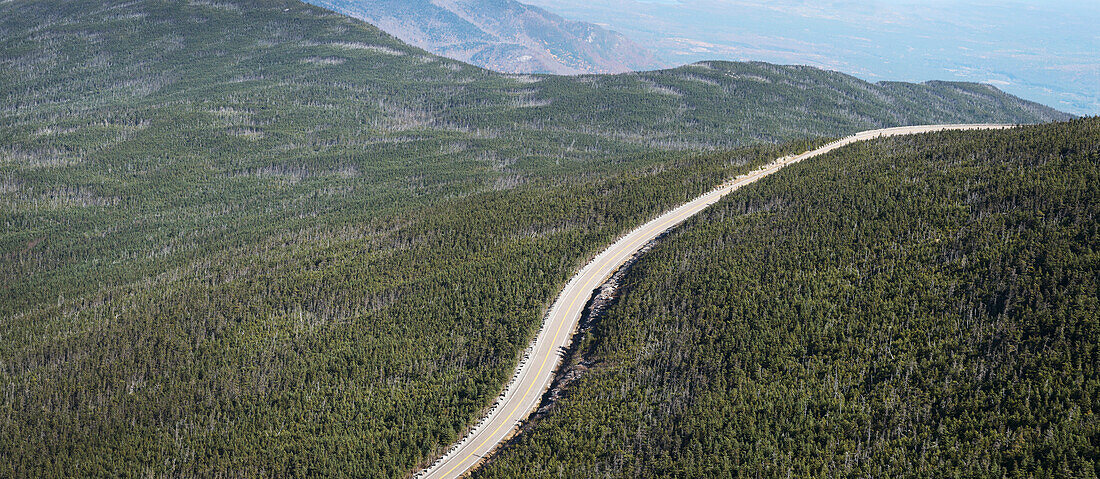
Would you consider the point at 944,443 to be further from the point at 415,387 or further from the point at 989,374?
the point at 415,387

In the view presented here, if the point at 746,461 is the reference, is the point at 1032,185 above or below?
above

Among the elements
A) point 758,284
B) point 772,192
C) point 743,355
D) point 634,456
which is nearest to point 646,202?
point 772,192

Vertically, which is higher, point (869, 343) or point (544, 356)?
point (869, 343)

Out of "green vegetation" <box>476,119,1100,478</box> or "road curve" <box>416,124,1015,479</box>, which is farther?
"road curve" <box>416,124,1015,479</box>

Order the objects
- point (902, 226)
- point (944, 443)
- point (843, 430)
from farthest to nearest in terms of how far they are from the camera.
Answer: point (902, 226)
point (843, 430)
point (944, 443)
